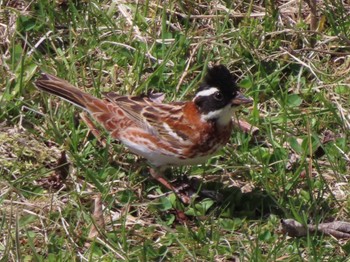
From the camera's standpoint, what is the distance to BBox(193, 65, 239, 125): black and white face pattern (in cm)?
673

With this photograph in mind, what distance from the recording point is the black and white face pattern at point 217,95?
6734 millimetres

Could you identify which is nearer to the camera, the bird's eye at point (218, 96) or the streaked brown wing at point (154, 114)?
the bird's eye at point (218, 96)

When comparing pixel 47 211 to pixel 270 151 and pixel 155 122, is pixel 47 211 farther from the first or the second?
pixel 270 151

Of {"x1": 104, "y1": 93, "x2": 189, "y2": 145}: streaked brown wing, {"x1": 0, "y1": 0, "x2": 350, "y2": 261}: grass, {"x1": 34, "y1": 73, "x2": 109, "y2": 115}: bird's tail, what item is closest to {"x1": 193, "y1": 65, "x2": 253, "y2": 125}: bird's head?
{"x1": 104, "y1": 93, "x2": 189, "y2": 145}: streaked brown wing

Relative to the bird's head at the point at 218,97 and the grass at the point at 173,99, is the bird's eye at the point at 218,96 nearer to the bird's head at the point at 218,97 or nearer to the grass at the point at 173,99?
the bird's head at the point at 218,97

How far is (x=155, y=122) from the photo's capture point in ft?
23.4

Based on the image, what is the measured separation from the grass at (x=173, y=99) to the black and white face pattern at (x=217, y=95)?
44 cm

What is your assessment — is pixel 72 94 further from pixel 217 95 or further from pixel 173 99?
pixel 217 95

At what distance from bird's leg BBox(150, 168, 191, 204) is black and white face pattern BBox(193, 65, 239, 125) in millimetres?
472

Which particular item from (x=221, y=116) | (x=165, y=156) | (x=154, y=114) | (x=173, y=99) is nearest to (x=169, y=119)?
(x=154, y=114)

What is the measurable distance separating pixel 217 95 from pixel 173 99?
1.01m

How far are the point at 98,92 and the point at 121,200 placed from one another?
3.33 ft

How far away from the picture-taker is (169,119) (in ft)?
23.4

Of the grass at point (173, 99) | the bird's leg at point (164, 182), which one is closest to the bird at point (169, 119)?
the bird's leg at point (164, 182)
